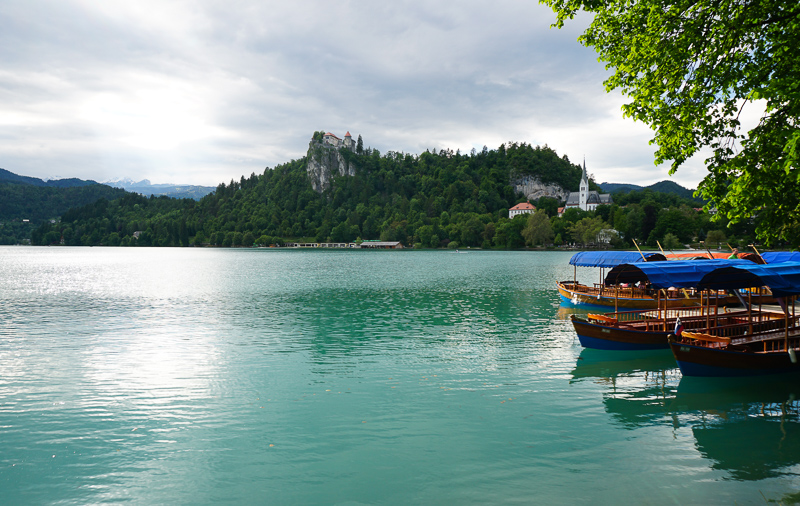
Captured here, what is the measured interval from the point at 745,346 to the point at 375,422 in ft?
46.3

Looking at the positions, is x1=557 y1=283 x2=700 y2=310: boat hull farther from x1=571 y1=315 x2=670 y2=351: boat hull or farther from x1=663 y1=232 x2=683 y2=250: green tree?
x1=663 y1=232 x2=683 y2=250: green tree

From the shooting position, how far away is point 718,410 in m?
14.8

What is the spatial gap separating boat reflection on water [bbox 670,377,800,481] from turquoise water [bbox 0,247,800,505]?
67 millimetres

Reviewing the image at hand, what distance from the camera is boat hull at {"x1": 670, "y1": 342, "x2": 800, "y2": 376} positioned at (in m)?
16.6

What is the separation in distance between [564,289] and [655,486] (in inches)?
1231

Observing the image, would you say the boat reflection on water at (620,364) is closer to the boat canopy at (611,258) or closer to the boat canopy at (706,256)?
the boat canopy at (706,256)

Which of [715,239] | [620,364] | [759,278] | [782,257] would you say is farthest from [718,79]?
[715,239]

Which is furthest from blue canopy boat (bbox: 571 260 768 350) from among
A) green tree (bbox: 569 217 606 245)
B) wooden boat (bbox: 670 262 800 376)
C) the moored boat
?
green tree (bbox: 569 217 606 245)

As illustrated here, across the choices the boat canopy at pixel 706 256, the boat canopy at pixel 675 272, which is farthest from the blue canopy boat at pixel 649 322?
the boat canopy at pixel 706 256

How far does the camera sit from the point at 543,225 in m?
185

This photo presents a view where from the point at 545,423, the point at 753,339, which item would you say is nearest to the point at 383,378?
the point at 545,423

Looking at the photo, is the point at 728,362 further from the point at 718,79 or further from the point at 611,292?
the point at 611,292

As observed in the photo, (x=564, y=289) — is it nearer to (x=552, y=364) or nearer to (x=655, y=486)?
(x=552, y=364)

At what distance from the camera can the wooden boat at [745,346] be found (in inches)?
655
